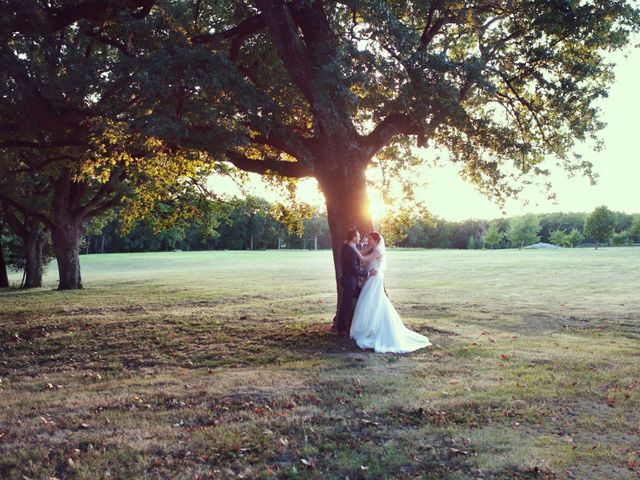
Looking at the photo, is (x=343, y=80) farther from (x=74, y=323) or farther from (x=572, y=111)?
(x=74, y=323)

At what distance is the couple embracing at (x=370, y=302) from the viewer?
40.9 ft

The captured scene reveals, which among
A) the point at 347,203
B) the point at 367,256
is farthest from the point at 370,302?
the point at 347,203

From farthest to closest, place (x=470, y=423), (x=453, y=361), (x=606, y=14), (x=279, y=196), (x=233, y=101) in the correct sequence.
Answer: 1. (x=279, y=196)
2. (x=606, y=14)
3. (x=233, y=101)
4. (x=453, y=361)
5. (x=470, y=423)

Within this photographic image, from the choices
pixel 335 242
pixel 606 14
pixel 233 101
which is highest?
pixel 606 14

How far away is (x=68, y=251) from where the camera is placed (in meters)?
29.8

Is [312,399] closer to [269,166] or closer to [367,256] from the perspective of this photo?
[367,256]

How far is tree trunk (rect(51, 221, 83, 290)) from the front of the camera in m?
29.3

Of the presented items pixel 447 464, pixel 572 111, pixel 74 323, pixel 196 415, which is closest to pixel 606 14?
pixel 572 111

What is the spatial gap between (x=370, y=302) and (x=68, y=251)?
2260 cm

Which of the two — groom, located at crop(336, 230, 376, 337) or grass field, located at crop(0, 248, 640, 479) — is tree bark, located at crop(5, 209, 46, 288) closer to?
grass field, located at crop(0, 248, 640, 479)

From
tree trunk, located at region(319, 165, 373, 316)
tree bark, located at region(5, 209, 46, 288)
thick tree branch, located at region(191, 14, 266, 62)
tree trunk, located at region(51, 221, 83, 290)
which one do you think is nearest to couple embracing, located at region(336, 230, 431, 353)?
tree trunk, located at region(319, 165, 373, 316)

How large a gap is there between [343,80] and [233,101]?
269 centimetres

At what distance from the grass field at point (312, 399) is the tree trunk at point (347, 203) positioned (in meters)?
2.79

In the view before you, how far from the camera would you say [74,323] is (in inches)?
669
